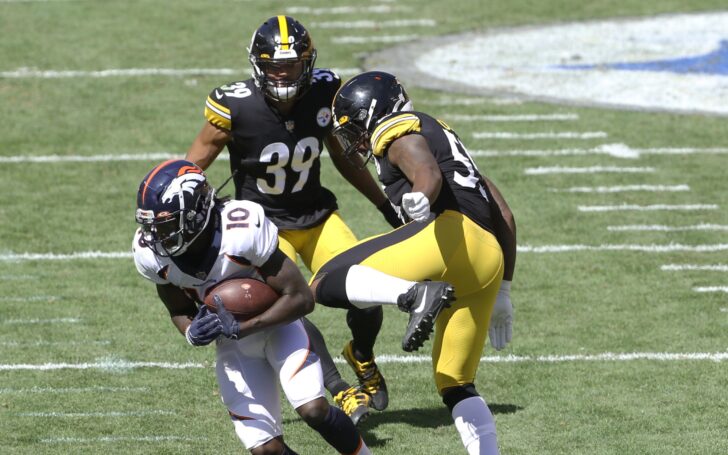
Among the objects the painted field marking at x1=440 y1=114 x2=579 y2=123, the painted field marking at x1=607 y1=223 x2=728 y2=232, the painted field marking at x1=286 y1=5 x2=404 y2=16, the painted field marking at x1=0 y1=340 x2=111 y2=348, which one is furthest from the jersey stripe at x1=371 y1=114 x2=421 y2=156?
the painted field marking at x1=286 y1=5 x2=404 y2=16

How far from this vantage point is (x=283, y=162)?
6531 millimetres

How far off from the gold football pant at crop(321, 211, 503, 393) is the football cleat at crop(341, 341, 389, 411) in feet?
3.21

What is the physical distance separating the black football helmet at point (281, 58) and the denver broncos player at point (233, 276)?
4.56 feet

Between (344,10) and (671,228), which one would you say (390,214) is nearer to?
(671,228)

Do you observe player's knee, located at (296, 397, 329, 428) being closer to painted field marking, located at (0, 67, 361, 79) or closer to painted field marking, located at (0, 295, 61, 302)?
painted field marking, located at (0, 295, 61, 302)

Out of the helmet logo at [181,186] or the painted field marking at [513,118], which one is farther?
the painted field marking at [513,118]

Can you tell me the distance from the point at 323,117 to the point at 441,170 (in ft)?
4.38

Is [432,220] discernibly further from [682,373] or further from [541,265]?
[541,265]

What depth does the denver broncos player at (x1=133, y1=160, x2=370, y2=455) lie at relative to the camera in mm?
4898

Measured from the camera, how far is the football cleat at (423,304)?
4965mm

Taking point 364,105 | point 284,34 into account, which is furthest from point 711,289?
point 364,105

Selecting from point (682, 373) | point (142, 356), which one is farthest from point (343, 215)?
point (682, 373)

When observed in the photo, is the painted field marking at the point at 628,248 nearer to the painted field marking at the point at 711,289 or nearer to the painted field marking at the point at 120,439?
the painted field marking at the point at 711,289

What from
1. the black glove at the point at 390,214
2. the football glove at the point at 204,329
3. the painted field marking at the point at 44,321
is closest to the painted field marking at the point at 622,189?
the black glove at the point at 390,214
